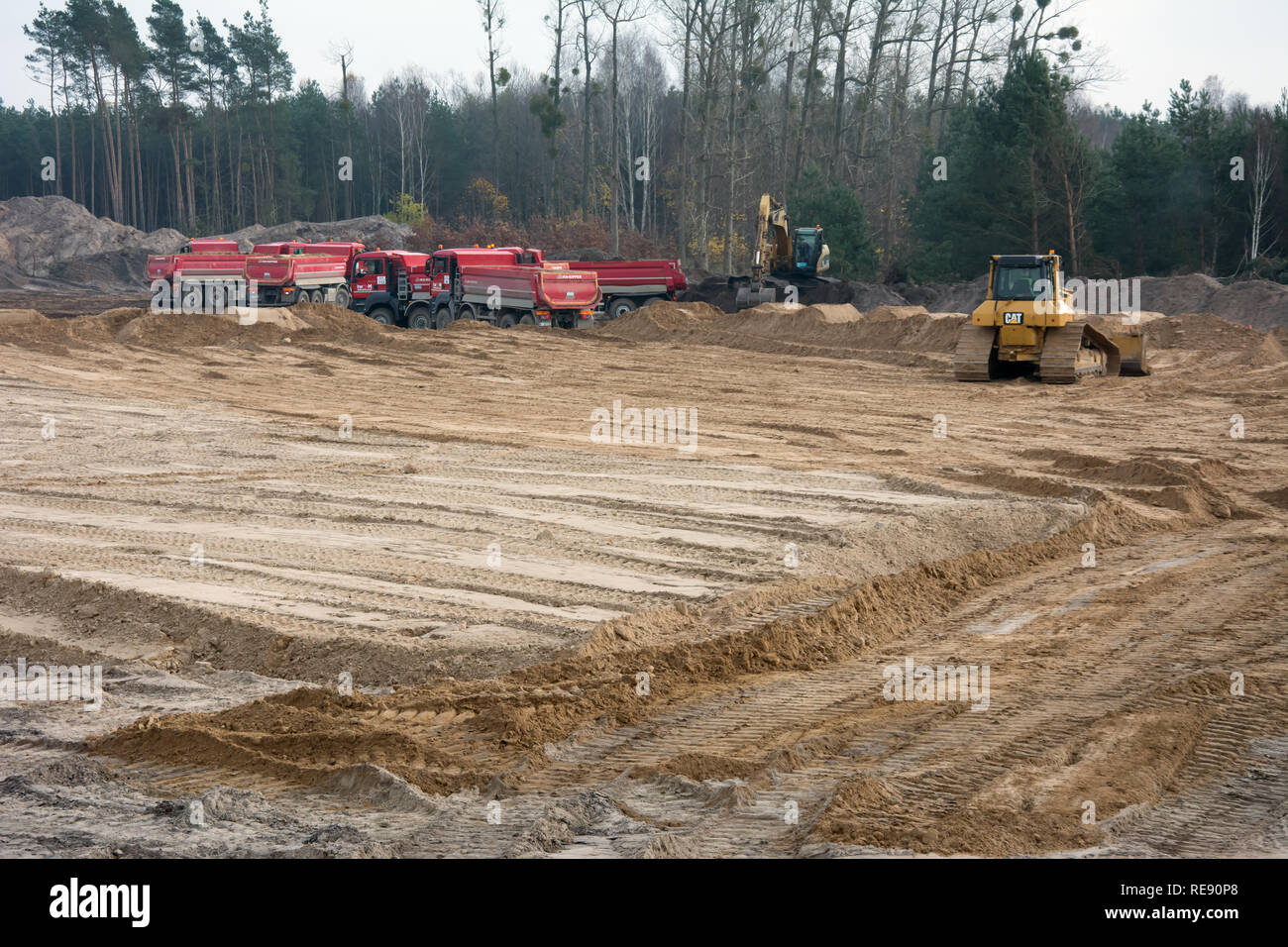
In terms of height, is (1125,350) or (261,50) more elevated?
(261,50)

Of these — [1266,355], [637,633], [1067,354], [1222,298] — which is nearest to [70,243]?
[1222,298]

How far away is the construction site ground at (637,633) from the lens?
4.75 metres

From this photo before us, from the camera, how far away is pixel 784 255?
38.0 meters

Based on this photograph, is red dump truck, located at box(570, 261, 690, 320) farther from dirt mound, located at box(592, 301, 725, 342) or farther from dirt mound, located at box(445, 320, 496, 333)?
dirt mound, located at box(445, 320, 496, 333)

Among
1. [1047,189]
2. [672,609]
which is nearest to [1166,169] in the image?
[1047,189]

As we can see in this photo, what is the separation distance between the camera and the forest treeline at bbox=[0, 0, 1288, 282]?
35.7m

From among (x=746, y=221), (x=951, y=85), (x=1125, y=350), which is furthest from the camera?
(x=746, y=221)

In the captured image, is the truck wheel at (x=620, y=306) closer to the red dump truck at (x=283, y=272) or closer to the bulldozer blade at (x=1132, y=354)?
the red dump truck at (x=283, y=272)

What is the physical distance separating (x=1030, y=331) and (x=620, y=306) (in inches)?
689

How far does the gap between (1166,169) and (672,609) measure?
3370 centimetres

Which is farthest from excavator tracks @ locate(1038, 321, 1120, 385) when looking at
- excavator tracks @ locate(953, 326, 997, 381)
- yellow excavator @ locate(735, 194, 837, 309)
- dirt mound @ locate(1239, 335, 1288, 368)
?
yellow excavator @ locate(735, 194, 837, 309)

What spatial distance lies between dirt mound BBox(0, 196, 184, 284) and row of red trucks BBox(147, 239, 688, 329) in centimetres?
2699
